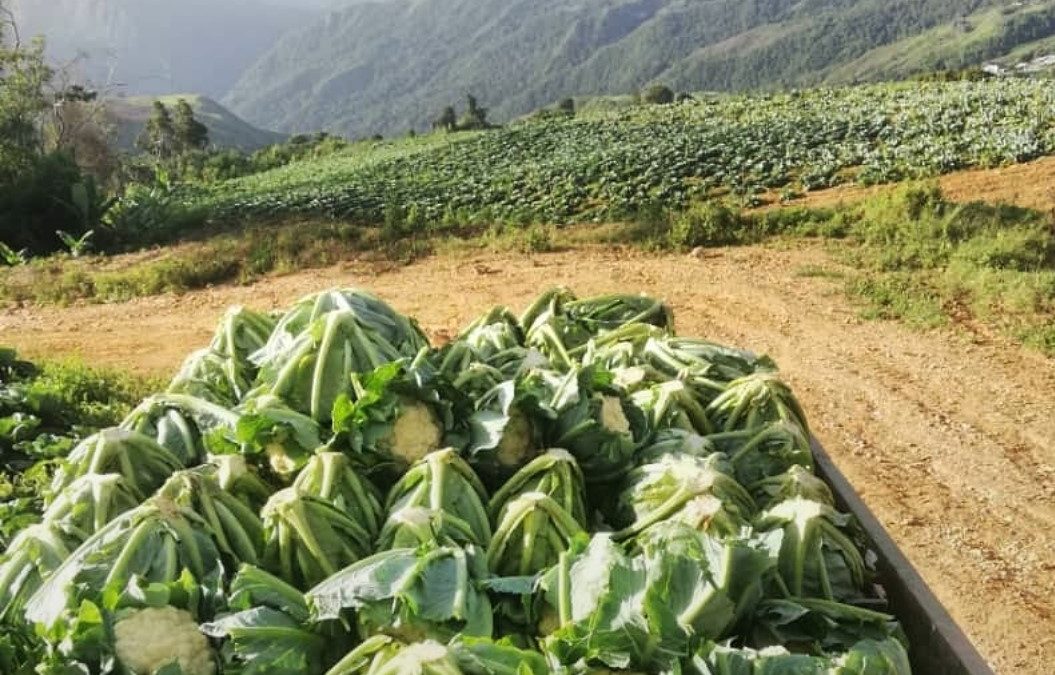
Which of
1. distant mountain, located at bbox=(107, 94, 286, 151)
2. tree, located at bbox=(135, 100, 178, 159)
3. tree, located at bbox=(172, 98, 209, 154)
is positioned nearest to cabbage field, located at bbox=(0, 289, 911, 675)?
tree, located at bbox=(135, 100, 178, 159)

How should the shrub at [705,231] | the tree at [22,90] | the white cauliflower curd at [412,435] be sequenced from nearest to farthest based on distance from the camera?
the white cauliflower curd at [412,435], the shrub at [705,231], the tree at [22,90]

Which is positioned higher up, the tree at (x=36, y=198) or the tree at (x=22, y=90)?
the tree at (x=22, y=90)

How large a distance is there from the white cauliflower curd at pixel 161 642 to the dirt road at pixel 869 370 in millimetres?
1929

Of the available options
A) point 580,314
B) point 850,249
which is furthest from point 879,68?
point 580,314

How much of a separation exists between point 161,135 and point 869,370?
2279 inches

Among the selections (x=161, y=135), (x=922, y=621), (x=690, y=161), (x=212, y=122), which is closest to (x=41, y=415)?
(x=922, y=621)

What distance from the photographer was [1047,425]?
723 centimetres

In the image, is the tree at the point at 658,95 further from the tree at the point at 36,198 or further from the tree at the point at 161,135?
the tree at the point at 36,198

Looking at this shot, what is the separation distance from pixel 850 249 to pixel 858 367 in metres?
3.95

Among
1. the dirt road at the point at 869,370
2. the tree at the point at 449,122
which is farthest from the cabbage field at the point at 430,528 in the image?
the tree at the point at 449,122

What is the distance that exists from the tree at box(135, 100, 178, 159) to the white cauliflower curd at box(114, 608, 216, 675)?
6014 centimetres

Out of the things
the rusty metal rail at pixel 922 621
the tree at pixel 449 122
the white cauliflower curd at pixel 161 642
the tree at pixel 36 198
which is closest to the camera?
the white cauliflower curd at pixel 161 642

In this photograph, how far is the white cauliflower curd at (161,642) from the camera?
1951 mm

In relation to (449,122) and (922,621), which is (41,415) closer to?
(922,621)
